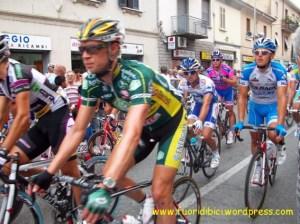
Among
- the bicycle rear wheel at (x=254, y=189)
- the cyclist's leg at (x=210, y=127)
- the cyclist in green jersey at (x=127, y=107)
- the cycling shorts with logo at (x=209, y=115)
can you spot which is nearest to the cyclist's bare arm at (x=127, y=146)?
the cyclist in green jersey at (x=127, y=107)

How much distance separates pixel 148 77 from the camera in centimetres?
293

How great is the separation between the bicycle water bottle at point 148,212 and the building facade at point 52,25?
1131 centimetres

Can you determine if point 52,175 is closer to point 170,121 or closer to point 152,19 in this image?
point 170,121

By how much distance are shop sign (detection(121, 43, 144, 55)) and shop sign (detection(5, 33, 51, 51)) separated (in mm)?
4776

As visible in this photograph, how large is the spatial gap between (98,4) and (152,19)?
4.84 metres

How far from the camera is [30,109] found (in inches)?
163

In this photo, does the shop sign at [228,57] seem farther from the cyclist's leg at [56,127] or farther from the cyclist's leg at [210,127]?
the cyclist's leg at [56,127]

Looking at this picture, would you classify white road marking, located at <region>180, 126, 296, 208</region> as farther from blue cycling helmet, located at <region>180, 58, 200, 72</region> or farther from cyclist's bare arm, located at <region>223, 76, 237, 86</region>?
cyclist's bare arm, located at <region>223, 76, 237, 86</region>

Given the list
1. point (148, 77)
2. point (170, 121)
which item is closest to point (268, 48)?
point (170, 121)

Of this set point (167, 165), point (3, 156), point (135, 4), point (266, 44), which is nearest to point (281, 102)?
point (266, 44)

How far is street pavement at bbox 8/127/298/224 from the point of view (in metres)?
4.56

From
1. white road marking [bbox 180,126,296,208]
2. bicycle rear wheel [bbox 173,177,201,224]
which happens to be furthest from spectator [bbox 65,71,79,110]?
bicycle rear wheel [bbox 173,177,201,224]

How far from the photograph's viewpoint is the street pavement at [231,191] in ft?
15.0

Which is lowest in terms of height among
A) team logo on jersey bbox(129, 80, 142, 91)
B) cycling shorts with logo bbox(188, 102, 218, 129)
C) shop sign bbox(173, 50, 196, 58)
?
cycling shorts with logo bbox(188, 102, 218, 129)
